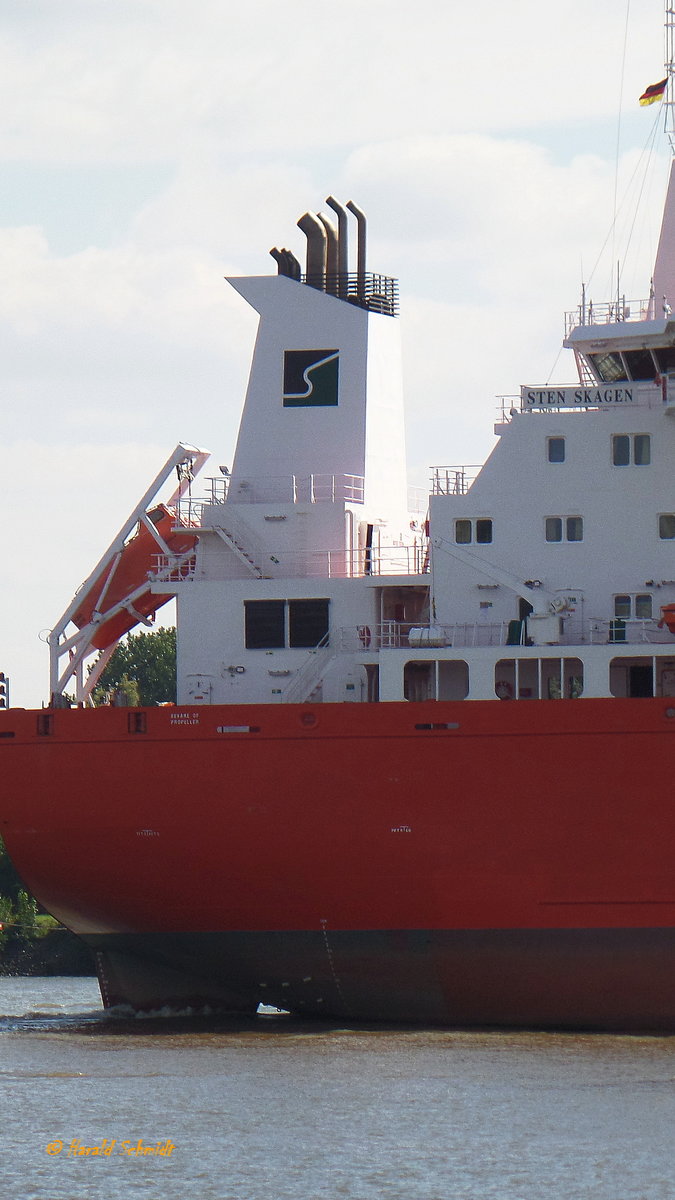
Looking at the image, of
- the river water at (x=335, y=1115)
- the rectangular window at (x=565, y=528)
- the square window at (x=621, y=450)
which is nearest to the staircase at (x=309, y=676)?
the rectangular window at (x=565, y=528)

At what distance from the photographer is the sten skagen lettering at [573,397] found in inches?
1200

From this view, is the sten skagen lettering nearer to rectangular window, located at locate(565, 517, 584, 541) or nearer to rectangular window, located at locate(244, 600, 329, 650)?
rectangular window, located at locate(565, 517, 584, 541)

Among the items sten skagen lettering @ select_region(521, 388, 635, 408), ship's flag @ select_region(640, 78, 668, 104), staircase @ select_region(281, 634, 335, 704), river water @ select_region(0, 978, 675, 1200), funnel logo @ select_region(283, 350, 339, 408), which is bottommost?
river water @ select_region(0, 978, 675, 1200)

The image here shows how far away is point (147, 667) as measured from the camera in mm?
77375

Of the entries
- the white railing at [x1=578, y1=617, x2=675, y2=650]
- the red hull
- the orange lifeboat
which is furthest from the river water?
the orange lifeboat

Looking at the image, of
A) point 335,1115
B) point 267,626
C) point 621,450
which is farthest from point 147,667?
point 335,1115

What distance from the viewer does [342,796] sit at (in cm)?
2850

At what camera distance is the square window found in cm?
3012

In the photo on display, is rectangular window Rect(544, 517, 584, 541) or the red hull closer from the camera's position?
the red hull

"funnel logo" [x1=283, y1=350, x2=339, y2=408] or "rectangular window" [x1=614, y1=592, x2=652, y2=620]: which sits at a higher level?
"funnel logo" [x1=283, y1=350, x2=339, y2=408]

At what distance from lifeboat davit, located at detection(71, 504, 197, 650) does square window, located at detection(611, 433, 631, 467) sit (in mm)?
7356

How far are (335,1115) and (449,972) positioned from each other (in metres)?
5.43

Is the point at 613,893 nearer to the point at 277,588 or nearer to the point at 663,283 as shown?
the point at 277,588

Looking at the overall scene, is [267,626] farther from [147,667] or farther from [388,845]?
[147,667]
